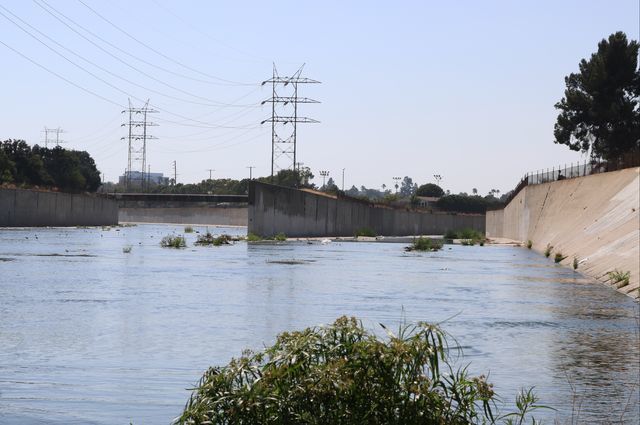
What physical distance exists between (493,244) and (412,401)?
9569cm

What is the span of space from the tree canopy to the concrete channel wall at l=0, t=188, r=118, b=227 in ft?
220

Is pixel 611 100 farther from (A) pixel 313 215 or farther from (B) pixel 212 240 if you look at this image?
(B) pixel 212 240

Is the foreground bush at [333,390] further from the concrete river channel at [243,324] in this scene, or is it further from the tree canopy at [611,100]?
the tree canopy at [611,100]

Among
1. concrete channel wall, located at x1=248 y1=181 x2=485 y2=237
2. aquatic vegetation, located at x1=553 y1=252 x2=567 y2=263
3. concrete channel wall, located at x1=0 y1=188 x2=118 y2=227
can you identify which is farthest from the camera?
concrete channel wall, located at x1=0 y1=188 x2=118 y2=227

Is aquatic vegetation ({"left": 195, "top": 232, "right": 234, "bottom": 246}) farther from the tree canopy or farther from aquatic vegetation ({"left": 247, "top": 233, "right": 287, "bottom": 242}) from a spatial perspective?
the tree canopy

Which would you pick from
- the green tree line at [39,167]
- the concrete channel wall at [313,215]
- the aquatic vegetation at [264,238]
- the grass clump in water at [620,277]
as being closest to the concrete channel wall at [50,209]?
the green tree line at [39,167]

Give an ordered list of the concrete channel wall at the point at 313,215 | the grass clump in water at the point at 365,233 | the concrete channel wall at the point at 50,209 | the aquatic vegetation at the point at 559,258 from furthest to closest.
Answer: the concrete channel wall at the point at 50,209, the grass clump in water at the point at 365,233, the concrete channel wall at the point at 313,215, the aquatic vegetation at the point at 559,258

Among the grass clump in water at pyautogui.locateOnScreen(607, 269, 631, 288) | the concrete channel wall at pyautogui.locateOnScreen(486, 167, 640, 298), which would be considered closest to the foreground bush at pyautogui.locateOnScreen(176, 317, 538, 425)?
the concrete channel wall at pyautogui.locateOnScreen(486, 167, 640, 298)

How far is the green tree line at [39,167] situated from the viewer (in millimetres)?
157750

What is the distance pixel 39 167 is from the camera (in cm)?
16788

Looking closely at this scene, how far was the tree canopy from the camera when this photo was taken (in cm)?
11244

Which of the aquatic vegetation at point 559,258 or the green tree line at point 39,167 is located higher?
the green tree line at point 39,167

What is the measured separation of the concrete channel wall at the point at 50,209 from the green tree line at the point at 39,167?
3.67 metres

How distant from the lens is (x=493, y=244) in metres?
104
